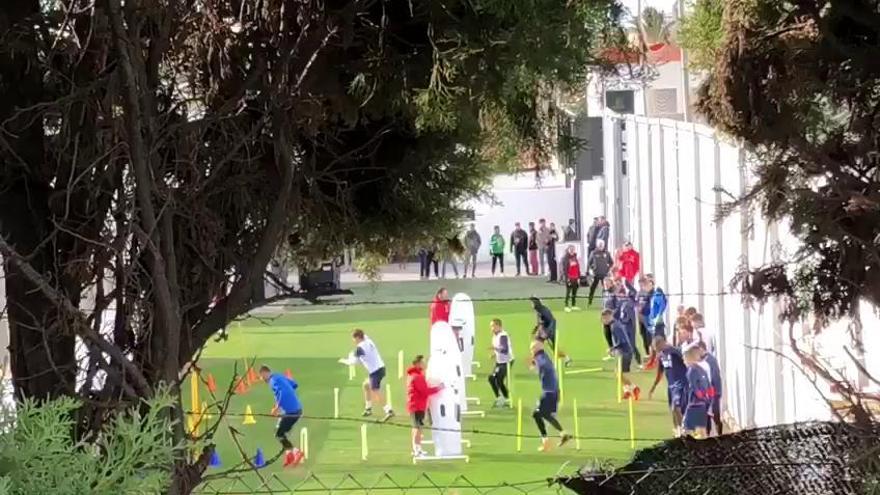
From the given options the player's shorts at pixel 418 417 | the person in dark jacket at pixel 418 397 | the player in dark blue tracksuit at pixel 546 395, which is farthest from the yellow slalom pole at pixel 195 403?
the player in dark blue tracksuit at pixel 546 395

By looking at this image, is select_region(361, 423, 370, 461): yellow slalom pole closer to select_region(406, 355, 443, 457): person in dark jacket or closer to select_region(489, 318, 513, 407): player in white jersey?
select_region(406, 355, 443, 457): person in dark jacket

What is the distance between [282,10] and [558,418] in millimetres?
5566

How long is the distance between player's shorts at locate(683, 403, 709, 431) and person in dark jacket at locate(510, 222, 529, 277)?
4.51 m

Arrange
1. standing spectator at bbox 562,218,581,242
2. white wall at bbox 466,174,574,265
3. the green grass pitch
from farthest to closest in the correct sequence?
1. standing spectator at bbox 562,218,581,242
2. white wall at bbox 466,174,574,265
3. the green grass pitch

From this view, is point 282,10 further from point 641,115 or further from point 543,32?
point 641,115

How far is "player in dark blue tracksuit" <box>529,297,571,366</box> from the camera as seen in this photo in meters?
6.88

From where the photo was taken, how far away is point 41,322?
4.05 ft

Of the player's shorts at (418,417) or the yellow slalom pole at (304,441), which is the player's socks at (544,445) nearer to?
the player's shorts at (418,417)

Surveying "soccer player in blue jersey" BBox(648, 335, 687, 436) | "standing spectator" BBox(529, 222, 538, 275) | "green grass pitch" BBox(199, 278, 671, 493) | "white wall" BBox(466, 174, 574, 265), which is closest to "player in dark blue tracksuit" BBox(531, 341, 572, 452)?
"green grass pitch" BBox(199, 278, 671, 493)

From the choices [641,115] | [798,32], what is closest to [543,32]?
[798,32]

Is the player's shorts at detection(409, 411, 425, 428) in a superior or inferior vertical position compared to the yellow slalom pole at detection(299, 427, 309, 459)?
superior

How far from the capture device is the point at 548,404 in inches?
250

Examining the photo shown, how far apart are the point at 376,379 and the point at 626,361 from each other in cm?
176

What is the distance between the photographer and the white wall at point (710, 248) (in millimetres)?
3304
